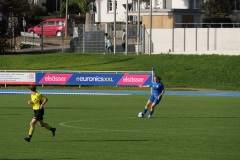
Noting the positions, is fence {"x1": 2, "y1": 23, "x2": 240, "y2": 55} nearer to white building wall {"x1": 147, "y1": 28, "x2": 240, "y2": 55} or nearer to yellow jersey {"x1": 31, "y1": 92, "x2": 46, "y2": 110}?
white building wall {"x1": 147, "y1": 28, "x2": 240, "y2": 55}

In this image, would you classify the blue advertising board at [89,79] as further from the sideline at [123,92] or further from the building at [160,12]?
the building at [160,12]

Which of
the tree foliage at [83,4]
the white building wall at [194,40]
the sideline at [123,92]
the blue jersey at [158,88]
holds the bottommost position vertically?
the sideline at [123,92]

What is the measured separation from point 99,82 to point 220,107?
44.3ft

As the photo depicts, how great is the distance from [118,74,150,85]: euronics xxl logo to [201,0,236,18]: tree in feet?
122

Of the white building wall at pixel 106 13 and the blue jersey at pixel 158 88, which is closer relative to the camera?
the blue jersey at pixel 158 88

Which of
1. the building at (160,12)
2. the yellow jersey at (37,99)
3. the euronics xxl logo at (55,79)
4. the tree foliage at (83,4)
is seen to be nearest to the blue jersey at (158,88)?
the yellow jersey at (37,99)

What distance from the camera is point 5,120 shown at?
28.3 meters

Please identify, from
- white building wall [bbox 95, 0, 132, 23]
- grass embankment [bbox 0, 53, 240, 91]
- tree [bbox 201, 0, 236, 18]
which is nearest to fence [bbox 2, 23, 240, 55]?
grass embankment [bbox 0, 53, 240, 91]

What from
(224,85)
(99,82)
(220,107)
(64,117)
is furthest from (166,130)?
(224,85)

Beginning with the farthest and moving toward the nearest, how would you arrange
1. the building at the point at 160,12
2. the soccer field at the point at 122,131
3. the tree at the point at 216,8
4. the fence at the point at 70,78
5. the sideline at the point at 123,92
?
the tree at the point at 216,8 → the building at the point at 160,12 → the fence at the point at 70,78 → the sideline at the point at 123,92 → the soccer field at the point at 122,131

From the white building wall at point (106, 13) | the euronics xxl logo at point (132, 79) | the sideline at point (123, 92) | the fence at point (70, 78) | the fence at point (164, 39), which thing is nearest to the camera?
the sideline at point (123, 92)

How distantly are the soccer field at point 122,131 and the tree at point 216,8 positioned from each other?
44.8 metres

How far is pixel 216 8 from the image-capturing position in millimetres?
84125

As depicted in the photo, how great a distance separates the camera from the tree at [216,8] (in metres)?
83.4
